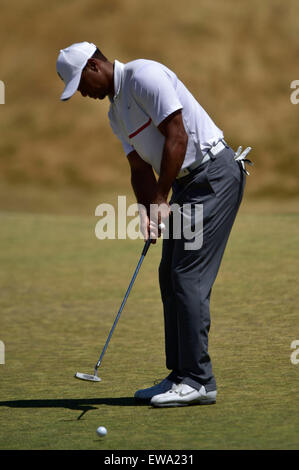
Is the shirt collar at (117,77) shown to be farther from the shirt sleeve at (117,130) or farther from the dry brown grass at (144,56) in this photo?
the dry brown grass at (144,56)

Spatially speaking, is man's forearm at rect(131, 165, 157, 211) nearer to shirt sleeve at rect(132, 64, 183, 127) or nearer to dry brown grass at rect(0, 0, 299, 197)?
shirt sleeve at rect(132, 64, 183, 127)

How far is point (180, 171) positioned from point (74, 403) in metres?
1.23

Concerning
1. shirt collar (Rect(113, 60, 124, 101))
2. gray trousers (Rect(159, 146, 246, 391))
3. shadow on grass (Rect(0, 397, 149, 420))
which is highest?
shirt collar (Rect(113, 60, 124, 101))

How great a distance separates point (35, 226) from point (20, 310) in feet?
17.6

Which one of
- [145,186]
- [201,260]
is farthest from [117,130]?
[201,260]

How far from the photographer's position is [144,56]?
24.4 metres

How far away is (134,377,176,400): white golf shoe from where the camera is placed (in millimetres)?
4566

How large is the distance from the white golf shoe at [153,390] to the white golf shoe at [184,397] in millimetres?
112

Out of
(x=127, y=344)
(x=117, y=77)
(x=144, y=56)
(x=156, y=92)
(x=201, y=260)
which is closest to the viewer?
(x=156, y=92)

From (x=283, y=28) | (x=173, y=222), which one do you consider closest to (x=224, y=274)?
(x=173, y=222)

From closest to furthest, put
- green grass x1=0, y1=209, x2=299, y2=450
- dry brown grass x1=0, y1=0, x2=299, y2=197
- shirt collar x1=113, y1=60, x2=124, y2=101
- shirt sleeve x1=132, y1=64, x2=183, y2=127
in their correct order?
1. green grass x1=0, y1=209, x2=299, y2=450
2. shirt sleeve x1=132, y1=64, x2=183, y2=127
3. shirt collar x1=113, y1=60, x2=124, y2=101
4. dry brown grass x1=0, y1=0, x2=299, y2=197

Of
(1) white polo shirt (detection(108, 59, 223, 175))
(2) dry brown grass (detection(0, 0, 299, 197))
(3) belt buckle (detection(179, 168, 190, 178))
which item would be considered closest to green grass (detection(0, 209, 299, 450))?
(3) belt buckle (detection(179, 168, 190, 178))

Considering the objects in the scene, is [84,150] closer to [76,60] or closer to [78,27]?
[78,27]

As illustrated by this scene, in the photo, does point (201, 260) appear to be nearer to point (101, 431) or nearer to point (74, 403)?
point (74, 403)
